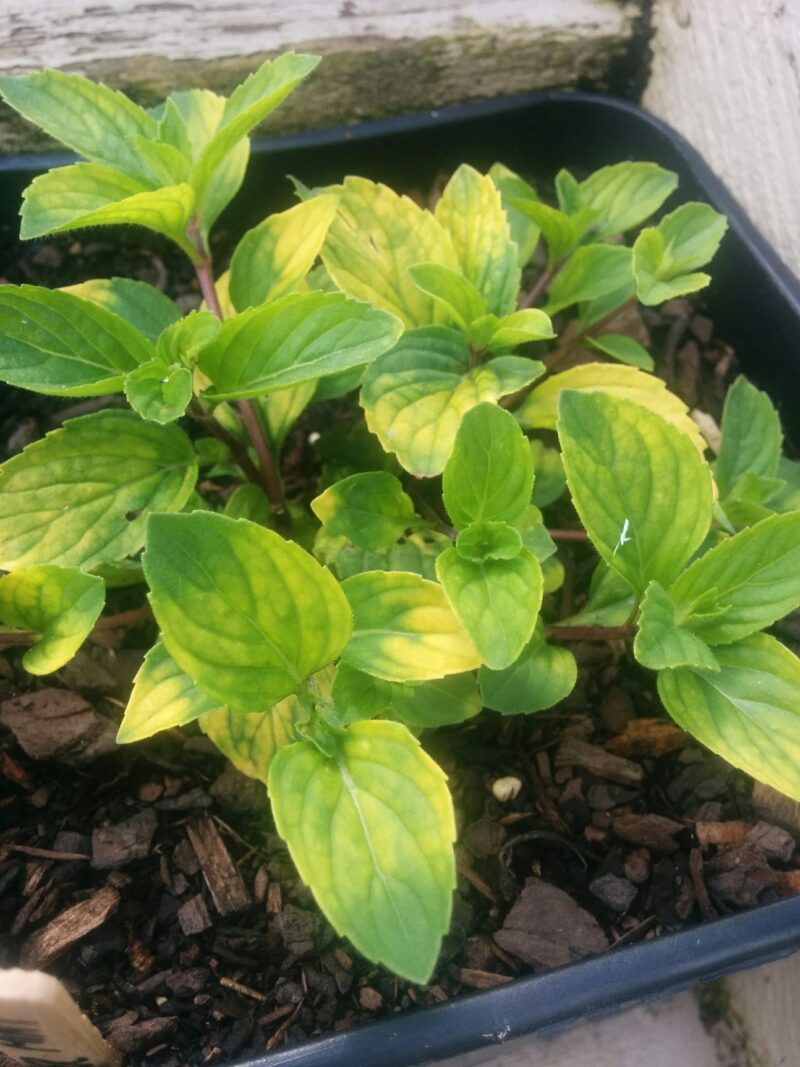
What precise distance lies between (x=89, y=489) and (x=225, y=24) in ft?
2.93

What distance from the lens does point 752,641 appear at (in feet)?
3.03

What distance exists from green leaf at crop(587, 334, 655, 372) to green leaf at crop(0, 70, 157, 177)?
0.63 m

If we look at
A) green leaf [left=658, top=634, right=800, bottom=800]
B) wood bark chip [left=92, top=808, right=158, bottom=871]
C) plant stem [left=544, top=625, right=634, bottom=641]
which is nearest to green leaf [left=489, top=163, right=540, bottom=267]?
plant stem [left=544, top=625, right=634, bottom=641]

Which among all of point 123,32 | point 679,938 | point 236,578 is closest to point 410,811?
point 236,578

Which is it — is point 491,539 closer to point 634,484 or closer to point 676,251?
point 634,484

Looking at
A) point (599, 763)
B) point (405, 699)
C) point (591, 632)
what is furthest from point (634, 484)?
point (599, 763)

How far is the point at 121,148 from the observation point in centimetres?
102

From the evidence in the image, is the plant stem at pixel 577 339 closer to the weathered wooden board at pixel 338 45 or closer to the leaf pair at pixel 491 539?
the leaf pair at pixel 491 539

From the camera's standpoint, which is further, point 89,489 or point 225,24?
point 225,24

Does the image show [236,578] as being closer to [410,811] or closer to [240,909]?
[410,811]

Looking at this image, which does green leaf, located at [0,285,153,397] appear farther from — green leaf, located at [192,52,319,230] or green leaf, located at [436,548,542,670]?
green leaf, located at [436,548,542,670]

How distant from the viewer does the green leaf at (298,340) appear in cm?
85

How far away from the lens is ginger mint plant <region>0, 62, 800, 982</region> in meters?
0.75

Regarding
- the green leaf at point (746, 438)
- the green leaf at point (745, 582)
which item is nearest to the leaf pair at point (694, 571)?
the green leaf at point (745, 582)
